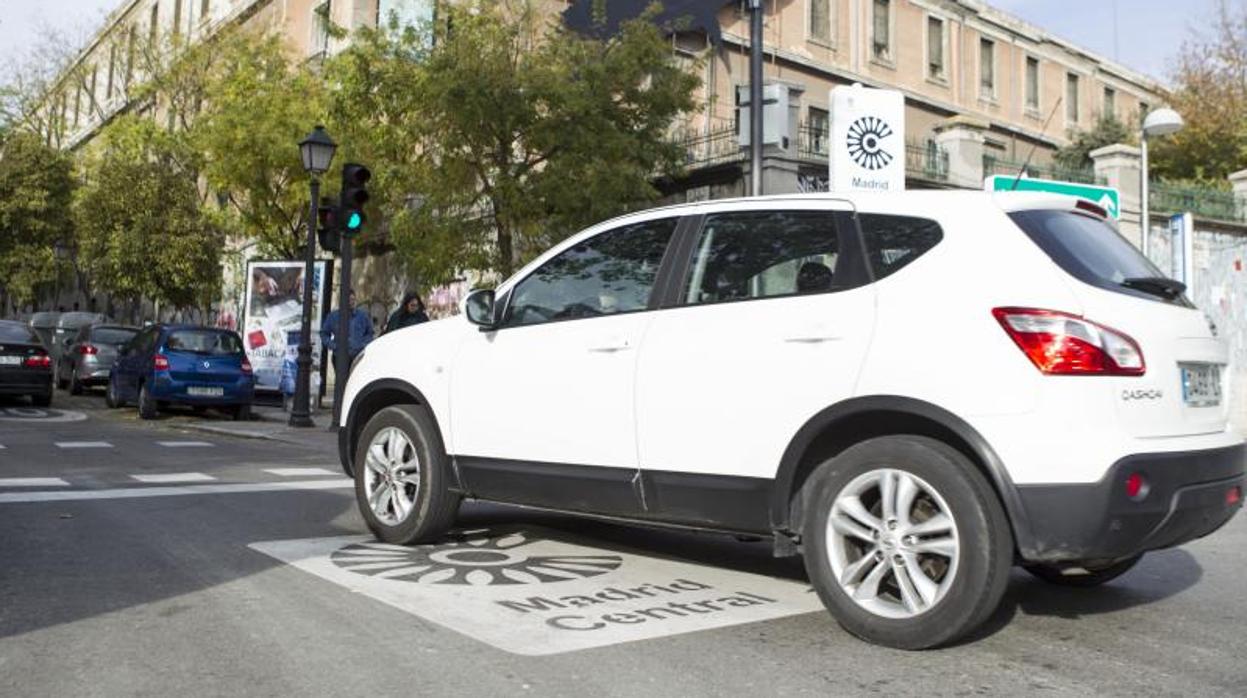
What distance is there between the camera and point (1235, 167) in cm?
2950

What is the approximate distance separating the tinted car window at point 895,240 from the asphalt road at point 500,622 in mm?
1459

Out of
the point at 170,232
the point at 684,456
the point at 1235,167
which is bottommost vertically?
the point at 684,456

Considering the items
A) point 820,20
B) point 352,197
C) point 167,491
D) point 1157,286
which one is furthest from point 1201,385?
point 820,20

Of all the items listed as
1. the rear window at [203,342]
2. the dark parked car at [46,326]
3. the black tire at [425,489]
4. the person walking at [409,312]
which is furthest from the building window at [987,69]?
the black tire at [425,489]

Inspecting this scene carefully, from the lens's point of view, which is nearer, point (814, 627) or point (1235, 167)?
point (814, 627)

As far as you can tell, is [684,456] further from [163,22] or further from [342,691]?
[163,22]

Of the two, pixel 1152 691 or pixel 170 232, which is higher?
pixel 170 232

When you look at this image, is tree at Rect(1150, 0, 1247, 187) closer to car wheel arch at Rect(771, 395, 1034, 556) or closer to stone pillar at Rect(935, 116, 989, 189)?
stone pillar at Rect(935, 116, 989, 189)

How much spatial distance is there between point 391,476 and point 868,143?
32.5ft

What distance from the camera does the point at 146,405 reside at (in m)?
16.1

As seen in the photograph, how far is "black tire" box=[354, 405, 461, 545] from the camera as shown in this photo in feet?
18.6

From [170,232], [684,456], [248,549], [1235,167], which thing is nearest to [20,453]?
[248,549]

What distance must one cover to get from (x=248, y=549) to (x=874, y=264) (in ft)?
12.1

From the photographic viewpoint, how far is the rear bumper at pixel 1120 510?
11.6 feet
